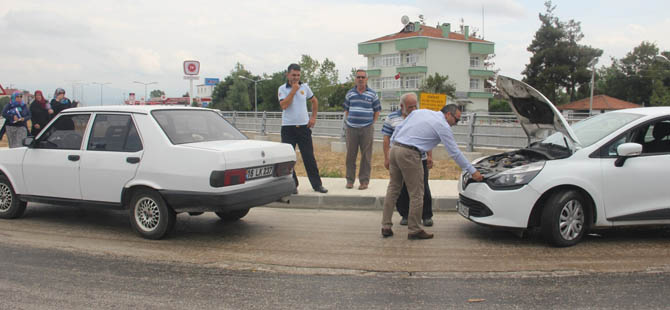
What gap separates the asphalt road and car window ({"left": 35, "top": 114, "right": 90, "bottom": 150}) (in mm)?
1068

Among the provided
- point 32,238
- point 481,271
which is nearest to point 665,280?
point 481,271

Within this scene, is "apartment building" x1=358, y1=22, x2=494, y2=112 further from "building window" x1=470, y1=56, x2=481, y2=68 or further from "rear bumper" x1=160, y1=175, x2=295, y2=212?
"rear bumper" x1=160, y1=175, x2=295, y2=212

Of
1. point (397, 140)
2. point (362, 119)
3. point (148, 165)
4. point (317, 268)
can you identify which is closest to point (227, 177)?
point (148, 165)

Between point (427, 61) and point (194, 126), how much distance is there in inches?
2686

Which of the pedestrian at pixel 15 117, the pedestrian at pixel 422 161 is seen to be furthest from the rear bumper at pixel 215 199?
the pedestrian at pixel 15 117

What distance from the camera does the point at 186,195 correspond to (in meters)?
5.52

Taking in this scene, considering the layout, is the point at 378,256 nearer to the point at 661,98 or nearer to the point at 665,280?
the point at 665,280

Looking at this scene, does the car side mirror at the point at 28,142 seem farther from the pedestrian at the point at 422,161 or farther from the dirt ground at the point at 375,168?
the dirt ground at the point at 375,168

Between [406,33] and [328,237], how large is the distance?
7349 centimetres

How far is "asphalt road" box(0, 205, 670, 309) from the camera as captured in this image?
4062 millimetres

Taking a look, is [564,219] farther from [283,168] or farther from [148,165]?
[148,165]

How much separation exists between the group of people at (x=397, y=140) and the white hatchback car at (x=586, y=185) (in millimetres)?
407

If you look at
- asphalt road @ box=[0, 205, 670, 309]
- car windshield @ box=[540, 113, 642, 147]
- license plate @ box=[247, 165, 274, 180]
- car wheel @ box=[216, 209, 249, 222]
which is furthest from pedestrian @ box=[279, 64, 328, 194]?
car windshield @ box=[540, 113, 642, 147]

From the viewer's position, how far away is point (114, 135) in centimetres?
615
